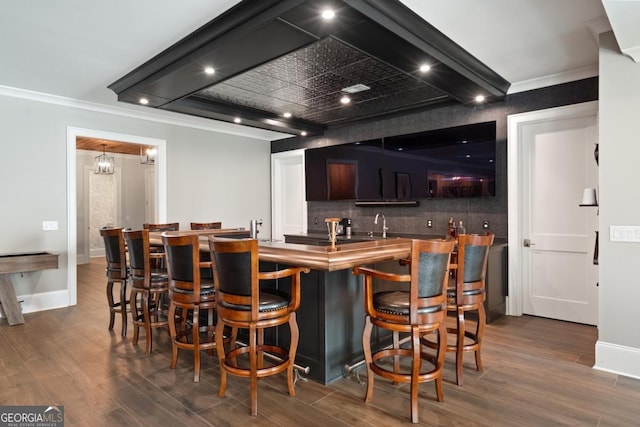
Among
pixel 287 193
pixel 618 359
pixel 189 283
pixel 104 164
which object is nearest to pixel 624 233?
pixel 618 359

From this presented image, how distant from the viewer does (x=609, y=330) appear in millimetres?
2900

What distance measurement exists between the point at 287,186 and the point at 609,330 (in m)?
5.39

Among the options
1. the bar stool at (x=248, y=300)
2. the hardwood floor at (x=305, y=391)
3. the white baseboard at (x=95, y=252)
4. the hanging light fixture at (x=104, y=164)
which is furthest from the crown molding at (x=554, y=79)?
the white baseboard at (x=95, y=252)

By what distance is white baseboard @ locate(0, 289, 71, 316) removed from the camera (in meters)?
4.57

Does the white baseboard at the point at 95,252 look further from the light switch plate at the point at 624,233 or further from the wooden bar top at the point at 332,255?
the light switch plate at the point at 624,233

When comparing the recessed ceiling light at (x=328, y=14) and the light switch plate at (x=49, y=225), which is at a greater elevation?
the recessed ceiling light at (x=328, y=14)

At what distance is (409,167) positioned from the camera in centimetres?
513

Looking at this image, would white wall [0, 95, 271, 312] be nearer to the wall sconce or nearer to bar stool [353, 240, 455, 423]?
bar stool [353, 240, 455, 423]

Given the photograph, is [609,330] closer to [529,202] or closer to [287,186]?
[529,202]

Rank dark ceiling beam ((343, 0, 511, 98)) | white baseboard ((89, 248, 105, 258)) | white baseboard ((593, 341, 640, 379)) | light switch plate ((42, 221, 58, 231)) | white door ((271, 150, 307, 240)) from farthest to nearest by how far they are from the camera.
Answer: white baseboard ((89, 248, 105, 258)), white door ((271, 150, 307, 240)), light switch plate ((42, 221, 58, 231)), white baseboard ((593, 341, 640, 379)), dark ceiling beam ((343, 0, 511, 98))

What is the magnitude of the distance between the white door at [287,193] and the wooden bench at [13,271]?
3809mm

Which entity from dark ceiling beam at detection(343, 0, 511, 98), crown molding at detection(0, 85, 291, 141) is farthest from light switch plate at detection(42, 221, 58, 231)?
dark ceiling beam at detection(343, 0, 511, 98)

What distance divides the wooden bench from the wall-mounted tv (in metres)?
3.86

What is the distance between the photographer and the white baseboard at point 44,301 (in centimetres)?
457
